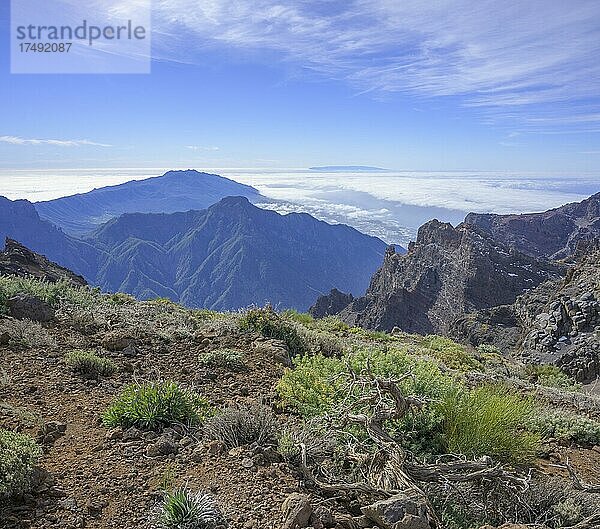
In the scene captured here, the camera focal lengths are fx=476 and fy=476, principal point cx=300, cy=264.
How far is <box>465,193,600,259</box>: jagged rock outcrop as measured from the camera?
4343 inches

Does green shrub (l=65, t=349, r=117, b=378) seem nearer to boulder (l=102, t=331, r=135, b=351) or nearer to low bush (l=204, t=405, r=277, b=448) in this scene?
boulder (l=102, t=331, r=135, b=351)

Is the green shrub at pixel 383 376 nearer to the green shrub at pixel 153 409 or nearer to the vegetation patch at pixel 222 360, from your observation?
the green shrub at pixel 153 409

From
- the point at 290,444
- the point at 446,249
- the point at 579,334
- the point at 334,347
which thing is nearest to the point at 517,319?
the point at 579,334

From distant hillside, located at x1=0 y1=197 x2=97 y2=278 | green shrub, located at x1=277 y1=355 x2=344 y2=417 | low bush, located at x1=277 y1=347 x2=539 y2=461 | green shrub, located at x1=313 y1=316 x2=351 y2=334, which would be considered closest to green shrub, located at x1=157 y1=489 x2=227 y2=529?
low bush, located at x1=277 y1=347 x2=539 y2=461

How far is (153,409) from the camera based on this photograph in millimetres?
4734

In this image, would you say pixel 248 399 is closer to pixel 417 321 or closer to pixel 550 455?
pixel 550 455

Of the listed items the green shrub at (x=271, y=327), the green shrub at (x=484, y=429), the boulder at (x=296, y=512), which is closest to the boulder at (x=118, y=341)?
the green shrub at (x=271, y=327)

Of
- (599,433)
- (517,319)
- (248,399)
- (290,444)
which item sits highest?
(290,444)

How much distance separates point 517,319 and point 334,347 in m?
37.2

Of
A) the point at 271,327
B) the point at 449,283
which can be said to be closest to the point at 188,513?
the point at 271,327

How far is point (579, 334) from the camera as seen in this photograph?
83.6ft

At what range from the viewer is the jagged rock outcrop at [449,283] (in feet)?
202

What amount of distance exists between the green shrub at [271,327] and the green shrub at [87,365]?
2953mm

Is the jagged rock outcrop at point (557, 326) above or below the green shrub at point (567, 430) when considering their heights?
below
